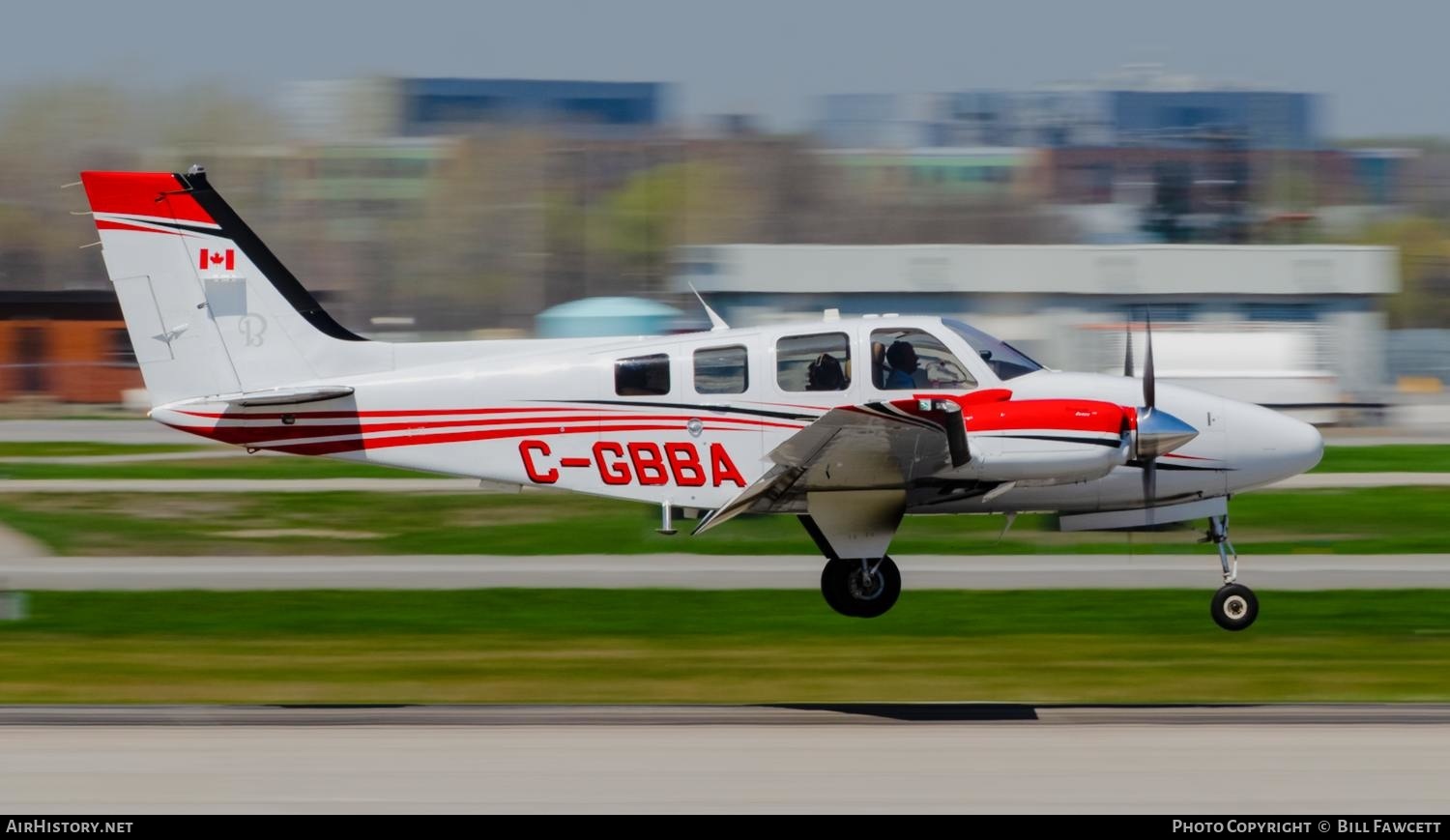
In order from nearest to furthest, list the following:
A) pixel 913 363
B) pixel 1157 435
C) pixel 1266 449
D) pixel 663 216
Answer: pixel 1157 435, pixel 913 363, pixel 1266 449, pixel 663 216

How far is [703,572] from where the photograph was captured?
19.4m

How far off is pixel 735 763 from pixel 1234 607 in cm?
540

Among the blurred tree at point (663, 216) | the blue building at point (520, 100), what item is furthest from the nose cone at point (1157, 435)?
the blue building at point (520, 100)

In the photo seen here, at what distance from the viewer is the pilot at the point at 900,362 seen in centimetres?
1305

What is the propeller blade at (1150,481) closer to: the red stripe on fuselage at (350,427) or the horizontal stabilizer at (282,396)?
the red stripe on fuselage at (350,427)

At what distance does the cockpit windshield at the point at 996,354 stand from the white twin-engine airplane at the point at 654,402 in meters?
0.02

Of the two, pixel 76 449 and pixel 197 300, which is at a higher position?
pixel 197 300

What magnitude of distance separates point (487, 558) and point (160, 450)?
54.6 ft

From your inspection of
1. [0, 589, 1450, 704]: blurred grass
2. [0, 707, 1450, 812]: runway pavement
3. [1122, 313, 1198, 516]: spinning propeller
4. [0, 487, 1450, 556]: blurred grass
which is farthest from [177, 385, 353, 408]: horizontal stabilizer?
[0, 487, 1450, 556]: blurred grass

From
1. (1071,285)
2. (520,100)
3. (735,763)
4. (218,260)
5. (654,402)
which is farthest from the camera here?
(520,100)

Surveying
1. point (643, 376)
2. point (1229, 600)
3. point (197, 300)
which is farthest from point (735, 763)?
point (197, 300)

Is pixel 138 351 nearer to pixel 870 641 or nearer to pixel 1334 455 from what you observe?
pixel 870 641

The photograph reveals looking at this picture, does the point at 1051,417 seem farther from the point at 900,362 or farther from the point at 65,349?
the point at 65,349

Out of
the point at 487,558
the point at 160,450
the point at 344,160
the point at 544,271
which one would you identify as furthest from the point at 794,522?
the point at 344,160
